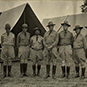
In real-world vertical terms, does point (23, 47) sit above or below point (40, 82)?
above

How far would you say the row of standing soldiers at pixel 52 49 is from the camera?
257 inches

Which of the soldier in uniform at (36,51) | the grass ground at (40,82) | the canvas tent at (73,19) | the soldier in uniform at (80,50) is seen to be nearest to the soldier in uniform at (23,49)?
the soldier in uniform at (36,51)

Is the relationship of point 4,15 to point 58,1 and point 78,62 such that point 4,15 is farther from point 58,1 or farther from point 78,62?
point 78,62

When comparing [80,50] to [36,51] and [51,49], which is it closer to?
[51,49]

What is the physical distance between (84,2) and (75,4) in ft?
2.12

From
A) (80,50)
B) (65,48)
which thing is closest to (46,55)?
(65,48)

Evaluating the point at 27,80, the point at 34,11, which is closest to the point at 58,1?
the point at 34,11

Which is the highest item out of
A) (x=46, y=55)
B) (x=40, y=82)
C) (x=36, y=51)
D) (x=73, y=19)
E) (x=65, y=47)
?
(x=73, y=19)

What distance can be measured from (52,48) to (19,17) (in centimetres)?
363

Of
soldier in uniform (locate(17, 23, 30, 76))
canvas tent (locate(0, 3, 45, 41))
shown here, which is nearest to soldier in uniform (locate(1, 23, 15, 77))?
soldier in uniform (locate(17, 23, 30, 76))

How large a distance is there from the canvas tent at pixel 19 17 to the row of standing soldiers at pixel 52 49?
2804 millimetres

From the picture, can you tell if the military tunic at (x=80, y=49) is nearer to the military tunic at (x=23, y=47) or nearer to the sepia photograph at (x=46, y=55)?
the sepia photograph at (x=46, y=55)

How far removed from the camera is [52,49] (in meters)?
6.61

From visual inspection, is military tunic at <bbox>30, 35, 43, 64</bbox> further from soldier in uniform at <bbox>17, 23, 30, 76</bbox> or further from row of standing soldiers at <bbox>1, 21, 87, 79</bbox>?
soldier in uniform at <bbox>17, 23, 30, 76</bbox>
